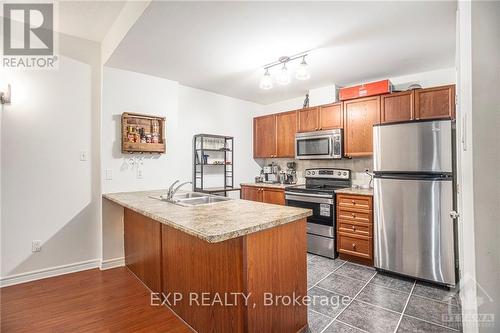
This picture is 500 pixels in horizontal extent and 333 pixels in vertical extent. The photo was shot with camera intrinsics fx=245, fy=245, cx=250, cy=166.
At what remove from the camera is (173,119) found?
347 centimetres

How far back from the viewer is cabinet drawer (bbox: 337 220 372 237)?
2963 millimetres

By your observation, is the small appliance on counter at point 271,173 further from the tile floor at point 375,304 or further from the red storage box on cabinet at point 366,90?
the tile floor at point 375,304

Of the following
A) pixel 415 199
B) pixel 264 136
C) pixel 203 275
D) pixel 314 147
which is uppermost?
pixel 264 136

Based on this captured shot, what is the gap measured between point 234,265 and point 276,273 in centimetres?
33

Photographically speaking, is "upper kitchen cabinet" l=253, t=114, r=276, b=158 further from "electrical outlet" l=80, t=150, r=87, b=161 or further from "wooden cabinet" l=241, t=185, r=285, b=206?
"electrical outlet" l=80, t=150, r=87, b=161

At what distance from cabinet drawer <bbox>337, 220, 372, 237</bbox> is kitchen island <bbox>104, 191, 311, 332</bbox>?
1534 mm

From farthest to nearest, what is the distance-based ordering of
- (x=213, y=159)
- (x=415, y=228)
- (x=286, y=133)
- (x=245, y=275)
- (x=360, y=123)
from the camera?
1. (x=286, y=133)
2. (x=213, y=159)
3. (x=360, y=123)
4. (x=415, y=228)
5. (x=245, y=275)

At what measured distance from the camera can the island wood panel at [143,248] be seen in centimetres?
221

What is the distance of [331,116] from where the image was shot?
12.1ft

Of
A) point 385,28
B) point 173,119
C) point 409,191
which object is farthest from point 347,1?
point 173,119

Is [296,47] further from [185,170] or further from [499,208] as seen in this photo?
[185,170]

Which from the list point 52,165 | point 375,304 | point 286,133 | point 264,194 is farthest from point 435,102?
point 52,165

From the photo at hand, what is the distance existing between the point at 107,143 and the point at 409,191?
344cm

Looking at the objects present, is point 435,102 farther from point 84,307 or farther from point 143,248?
point 84,307
